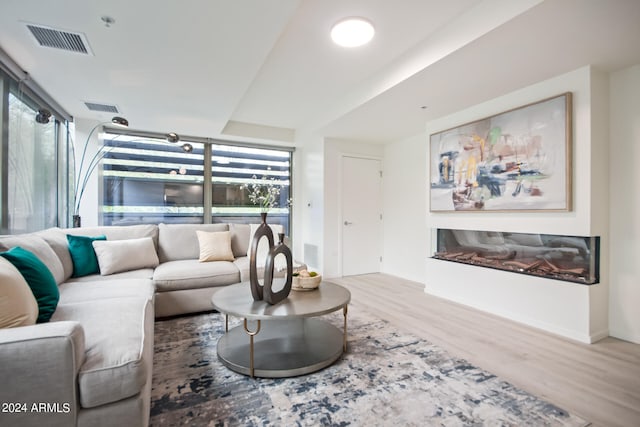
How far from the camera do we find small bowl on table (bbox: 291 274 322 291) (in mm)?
2377

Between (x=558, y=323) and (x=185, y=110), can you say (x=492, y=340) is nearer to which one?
(x=558, y=323)

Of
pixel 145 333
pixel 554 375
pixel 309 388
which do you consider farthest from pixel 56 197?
pixel 554 375

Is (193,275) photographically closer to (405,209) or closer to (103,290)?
(103,290)

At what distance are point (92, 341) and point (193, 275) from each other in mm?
1683

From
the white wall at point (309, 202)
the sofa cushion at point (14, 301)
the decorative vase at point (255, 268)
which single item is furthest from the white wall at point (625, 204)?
the sofa cushion at point (14, 301)

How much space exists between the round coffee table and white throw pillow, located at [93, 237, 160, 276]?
1.34 meters

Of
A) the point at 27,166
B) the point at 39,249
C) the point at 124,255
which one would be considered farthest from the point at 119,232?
the point at 39,249

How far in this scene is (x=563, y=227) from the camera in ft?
8.67

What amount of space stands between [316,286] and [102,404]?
1493 millimetres

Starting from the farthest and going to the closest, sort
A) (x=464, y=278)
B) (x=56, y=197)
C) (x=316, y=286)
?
(x=56, y=197), (x=464, y=278), (x=316, y=286)

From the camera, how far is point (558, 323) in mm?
2650

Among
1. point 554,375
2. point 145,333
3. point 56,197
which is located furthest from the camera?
point 56,197

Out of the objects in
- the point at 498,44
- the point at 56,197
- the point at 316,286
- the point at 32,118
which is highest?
the point at 498,44

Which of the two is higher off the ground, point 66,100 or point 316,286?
point 66,100
